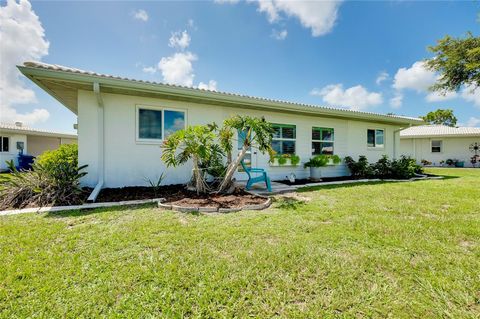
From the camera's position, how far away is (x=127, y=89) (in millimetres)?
5340

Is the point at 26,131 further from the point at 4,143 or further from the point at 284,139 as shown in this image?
the point at 284,139

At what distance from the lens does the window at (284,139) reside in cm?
823

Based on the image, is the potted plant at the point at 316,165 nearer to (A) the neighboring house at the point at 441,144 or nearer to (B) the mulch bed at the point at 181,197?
(B) the mulch bed at the point at 181,197

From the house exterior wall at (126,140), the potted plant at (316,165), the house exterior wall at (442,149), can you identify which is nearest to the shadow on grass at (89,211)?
the house exterior wall at (126,140)

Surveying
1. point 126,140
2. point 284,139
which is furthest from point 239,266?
point 284,139

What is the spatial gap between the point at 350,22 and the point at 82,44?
448 inches

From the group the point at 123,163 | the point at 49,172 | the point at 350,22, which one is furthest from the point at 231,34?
the point at 49,172

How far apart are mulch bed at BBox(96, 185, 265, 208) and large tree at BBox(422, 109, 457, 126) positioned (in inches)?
1652

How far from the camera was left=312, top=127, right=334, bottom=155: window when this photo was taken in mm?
9010

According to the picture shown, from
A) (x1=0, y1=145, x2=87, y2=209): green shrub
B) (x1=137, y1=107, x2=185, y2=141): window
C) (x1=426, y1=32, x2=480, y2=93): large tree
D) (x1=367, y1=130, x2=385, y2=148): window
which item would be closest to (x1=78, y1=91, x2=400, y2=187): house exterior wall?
(x1=137, y1=107, x2=185, y2=141): window

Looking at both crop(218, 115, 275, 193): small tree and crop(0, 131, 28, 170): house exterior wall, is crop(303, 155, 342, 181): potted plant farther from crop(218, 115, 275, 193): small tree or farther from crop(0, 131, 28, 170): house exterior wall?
crop(0, 131, 28, 170): house exterior wall

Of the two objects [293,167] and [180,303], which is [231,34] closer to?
[293,167]

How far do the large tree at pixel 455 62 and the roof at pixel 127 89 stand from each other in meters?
9.16

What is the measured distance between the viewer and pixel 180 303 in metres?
1.64
